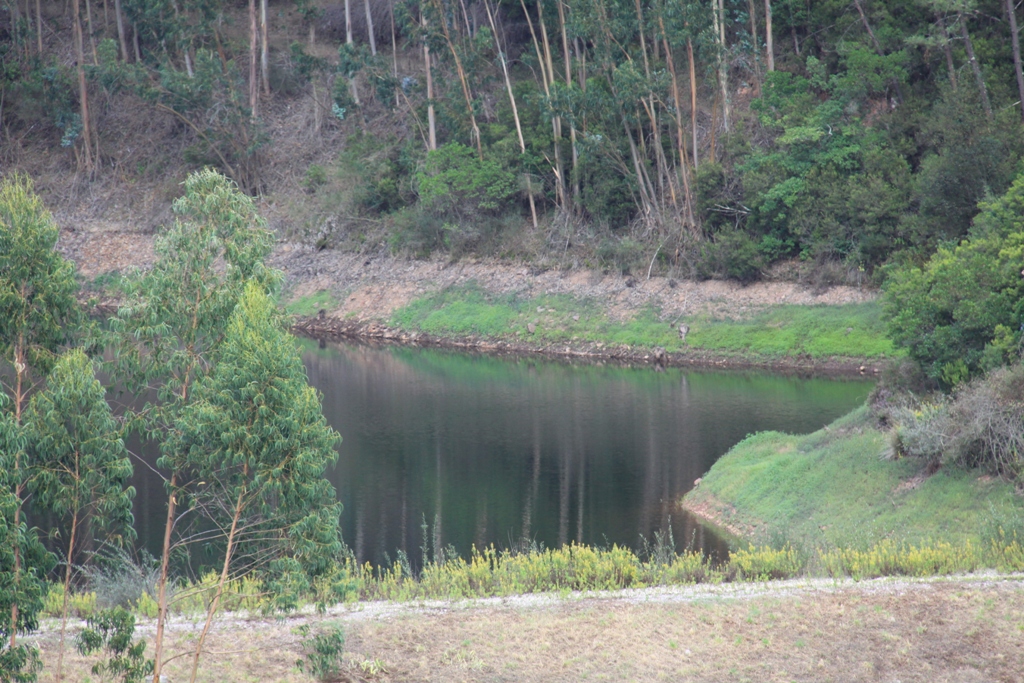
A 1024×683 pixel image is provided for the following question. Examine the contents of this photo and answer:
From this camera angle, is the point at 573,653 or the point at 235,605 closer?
the point at 573,653

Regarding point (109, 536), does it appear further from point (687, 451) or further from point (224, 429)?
point (687, 451)

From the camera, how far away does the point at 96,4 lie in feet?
221

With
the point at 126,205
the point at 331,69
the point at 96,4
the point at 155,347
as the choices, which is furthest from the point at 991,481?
the point at 96,4

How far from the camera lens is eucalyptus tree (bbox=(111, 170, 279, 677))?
11.8 metres

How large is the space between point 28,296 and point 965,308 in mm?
18590

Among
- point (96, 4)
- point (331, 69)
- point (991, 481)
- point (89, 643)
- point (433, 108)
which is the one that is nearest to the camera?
point (89, 643)

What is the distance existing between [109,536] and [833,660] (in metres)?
8.94

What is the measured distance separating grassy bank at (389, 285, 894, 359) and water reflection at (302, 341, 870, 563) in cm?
270

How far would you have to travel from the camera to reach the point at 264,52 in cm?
6366

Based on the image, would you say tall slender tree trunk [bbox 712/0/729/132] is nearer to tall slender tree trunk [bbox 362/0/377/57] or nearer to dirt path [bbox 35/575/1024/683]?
tall slender tree trunk [bbox 362/0/377/57]

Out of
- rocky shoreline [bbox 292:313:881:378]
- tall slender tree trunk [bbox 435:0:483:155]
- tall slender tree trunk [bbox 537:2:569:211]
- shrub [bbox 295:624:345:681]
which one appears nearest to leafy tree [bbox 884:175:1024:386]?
rocky shoreline [bbox 292:313:881:378]

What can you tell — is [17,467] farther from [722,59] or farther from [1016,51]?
[722,59]

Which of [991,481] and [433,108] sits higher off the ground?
[433,108]

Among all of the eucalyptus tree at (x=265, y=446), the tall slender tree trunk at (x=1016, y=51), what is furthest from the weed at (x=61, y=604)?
the tall slender tree trunk at (x=1016, y=51)
